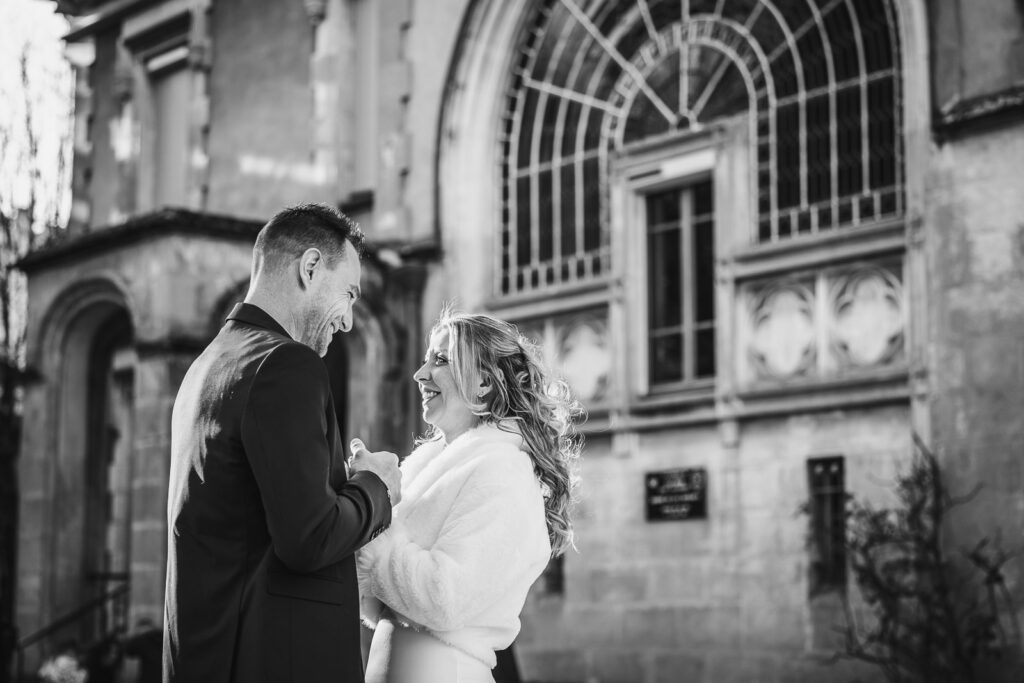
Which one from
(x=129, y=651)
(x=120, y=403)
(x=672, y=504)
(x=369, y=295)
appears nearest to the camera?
(x=129, y=651)

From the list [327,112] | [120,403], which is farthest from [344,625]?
[120,403]

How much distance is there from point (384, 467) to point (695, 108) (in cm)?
1065

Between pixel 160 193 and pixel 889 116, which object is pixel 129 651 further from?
pixel 160 193

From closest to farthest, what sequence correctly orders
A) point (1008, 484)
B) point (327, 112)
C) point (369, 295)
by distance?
point (1008, 484) < point (369, 295) < point (327, 112)

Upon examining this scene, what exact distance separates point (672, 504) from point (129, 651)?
4679 millimetres

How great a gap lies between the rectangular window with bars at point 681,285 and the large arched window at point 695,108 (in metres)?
0.54

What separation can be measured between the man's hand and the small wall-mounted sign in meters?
9.79

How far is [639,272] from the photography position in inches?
568

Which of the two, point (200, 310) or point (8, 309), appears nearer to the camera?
point (200, 310)

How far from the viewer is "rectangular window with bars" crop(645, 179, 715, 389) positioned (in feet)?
45.8

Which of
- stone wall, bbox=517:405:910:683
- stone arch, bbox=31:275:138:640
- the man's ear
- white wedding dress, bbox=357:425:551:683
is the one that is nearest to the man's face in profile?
the man's ear

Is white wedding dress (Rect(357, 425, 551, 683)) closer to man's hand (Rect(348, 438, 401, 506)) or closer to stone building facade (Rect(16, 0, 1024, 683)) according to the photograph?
man's hand (Rect(348, 438, 401, 506))

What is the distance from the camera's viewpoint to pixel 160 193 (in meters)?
19.8

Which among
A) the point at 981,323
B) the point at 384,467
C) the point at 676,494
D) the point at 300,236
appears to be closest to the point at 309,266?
the point at 300,236
